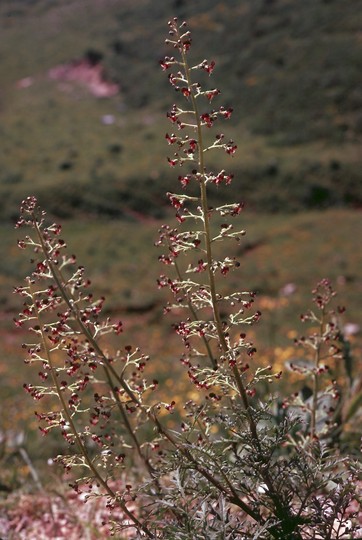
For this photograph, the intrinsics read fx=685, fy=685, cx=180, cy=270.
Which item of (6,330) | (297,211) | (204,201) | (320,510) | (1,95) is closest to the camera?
(204,201)

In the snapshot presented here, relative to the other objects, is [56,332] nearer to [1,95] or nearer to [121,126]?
[121,126]

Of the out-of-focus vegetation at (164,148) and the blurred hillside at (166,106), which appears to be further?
the blurred hillside at (166,106)

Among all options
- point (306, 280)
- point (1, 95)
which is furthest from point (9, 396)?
point (1, 95)

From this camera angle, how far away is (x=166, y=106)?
140 feet

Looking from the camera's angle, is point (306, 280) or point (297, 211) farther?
point (297, 211)

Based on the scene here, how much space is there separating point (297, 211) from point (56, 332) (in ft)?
95.2

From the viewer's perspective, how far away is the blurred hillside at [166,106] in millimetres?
32438

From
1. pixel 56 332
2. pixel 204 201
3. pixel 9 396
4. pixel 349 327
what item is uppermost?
pixel 204 201

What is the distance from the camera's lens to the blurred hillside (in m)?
32.4

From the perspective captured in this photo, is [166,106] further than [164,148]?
Yes

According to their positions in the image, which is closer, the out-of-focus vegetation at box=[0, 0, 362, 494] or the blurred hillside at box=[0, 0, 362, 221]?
the out-of-focus vegetation at box=[0, 0, 362, 494]

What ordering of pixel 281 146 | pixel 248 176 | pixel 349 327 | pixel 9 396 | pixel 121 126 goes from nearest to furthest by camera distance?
pixel 9 396
pixel 349 327
pixel 248 176
pixel 281 146
pixel 121 126

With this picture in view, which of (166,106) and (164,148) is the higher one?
(166,106)

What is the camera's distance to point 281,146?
118ft
